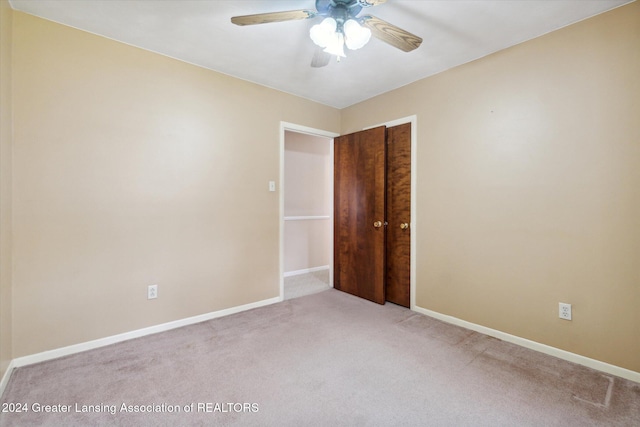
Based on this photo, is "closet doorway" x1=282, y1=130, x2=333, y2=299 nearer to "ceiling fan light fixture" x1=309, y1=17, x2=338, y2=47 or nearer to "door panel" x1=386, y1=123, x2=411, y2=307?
"door panel" x1=386, y1=123, x2=411, y2=307

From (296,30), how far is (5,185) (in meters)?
2.21

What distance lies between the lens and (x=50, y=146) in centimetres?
203

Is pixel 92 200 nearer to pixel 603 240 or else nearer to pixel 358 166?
pixel 358 166

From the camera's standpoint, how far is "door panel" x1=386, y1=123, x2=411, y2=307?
3084 mm

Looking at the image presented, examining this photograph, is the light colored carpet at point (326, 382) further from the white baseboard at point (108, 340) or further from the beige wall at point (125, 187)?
the beige wall at point (125, 187)

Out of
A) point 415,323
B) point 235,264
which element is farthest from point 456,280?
point 235,264

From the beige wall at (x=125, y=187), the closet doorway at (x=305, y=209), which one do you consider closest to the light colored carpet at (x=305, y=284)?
the closet doorway at (x=305, y=209)

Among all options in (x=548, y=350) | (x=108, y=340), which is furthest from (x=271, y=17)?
(x=548, y=350)

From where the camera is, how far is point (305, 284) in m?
4.04

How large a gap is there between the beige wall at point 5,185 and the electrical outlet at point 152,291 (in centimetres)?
81

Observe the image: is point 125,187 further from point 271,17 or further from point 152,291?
point 271,17

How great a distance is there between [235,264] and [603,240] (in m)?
3.04

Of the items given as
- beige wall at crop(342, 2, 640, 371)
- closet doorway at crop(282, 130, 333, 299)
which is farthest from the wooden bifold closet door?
closet doorway at crop(282, 130, 333, 299)

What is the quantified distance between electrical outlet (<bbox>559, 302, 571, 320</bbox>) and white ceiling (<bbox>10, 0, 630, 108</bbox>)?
6.74 ft
